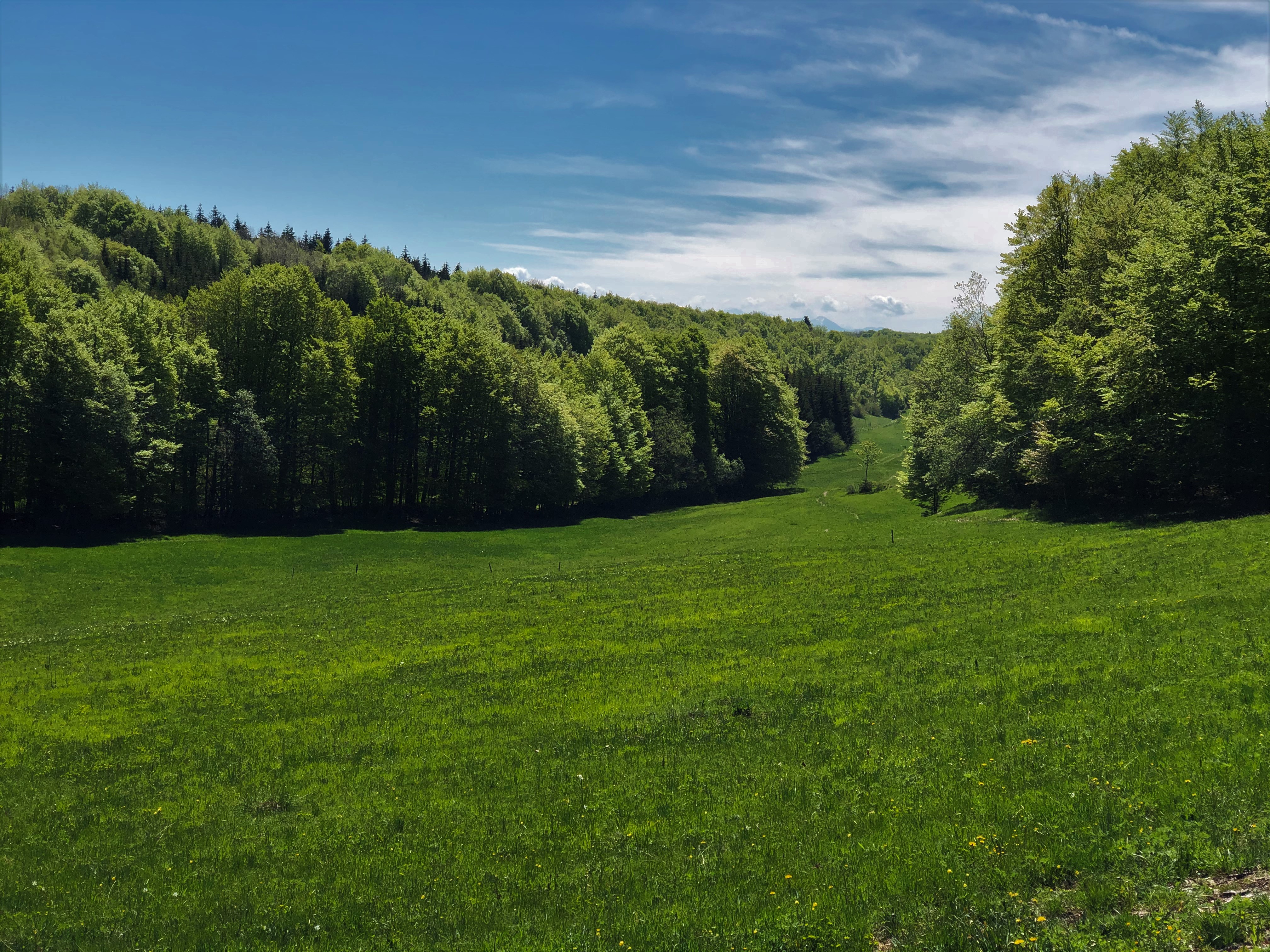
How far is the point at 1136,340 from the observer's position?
121 ft

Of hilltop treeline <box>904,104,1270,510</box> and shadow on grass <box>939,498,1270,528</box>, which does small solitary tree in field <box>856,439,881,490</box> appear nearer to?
hilltop treeline <box>904,104,1270,510</box>

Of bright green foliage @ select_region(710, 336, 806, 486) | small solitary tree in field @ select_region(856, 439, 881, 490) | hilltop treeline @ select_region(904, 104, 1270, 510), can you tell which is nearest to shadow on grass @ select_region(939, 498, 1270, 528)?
hilltop treeline @ select_region(904, 104, 1270, 510)

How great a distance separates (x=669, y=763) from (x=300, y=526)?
59.5 meters

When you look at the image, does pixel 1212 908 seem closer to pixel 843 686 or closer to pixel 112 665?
pixel 843 686

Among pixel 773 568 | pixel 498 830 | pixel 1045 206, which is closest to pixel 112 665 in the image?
pixel 498 830

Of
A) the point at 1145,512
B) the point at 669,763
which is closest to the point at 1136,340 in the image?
the point at 1145,512

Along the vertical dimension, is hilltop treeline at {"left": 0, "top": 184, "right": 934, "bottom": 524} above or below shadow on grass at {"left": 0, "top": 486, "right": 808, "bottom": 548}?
above

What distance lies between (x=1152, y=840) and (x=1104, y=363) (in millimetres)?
38897

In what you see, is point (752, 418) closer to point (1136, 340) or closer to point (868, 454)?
point (868, 454)

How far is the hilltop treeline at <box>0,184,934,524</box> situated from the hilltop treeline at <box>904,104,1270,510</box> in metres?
41.0

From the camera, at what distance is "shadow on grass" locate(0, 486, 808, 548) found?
51906 mm

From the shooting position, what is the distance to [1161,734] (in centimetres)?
1241

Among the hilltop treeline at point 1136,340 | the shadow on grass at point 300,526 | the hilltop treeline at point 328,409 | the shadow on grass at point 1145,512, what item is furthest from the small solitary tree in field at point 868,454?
the shadow on grass at point 1145,512

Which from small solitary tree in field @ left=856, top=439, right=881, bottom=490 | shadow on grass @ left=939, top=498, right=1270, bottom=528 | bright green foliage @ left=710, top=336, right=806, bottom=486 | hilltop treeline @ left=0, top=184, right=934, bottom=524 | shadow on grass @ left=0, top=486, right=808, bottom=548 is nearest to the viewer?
shadow on grass @ left=939, top=498, right=1270, bottom=528
